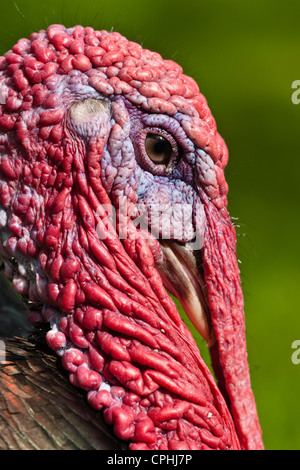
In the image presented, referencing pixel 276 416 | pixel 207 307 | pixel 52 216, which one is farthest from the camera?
pixel 276 416

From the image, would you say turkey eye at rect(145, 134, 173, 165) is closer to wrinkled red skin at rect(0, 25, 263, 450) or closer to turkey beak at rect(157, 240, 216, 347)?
wrinkled red skin at rect(0, 25, 263, 450)

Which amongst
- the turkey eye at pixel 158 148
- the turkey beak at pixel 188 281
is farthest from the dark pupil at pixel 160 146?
the turkey beak at pixel 188 281

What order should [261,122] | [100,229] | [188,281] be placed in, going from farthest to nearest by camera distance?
[261,122], [188,281], [100,229]

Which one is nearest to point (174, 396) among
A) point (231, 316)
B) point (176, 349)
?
point (176, 349)

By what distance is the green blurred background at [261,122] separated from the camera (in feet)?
6.97

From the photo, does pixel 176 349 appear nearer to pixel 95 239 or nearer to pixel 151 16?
pixel 95 239

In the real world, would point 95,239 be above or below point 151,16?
below

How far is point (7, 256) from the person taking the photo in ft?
3.23

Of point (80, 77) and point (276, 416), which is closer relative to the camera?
point (80, 77)

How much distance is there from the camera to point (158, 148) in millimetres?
944

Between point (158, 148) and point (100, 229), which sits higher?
point (158, 148)

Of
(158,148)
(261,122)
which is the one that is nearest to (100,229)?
(158,148)

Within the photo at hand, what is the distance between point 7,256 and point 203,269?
1.10ft

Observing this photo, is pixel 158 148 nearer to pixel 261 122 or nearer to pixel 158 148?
pixel 158 148
